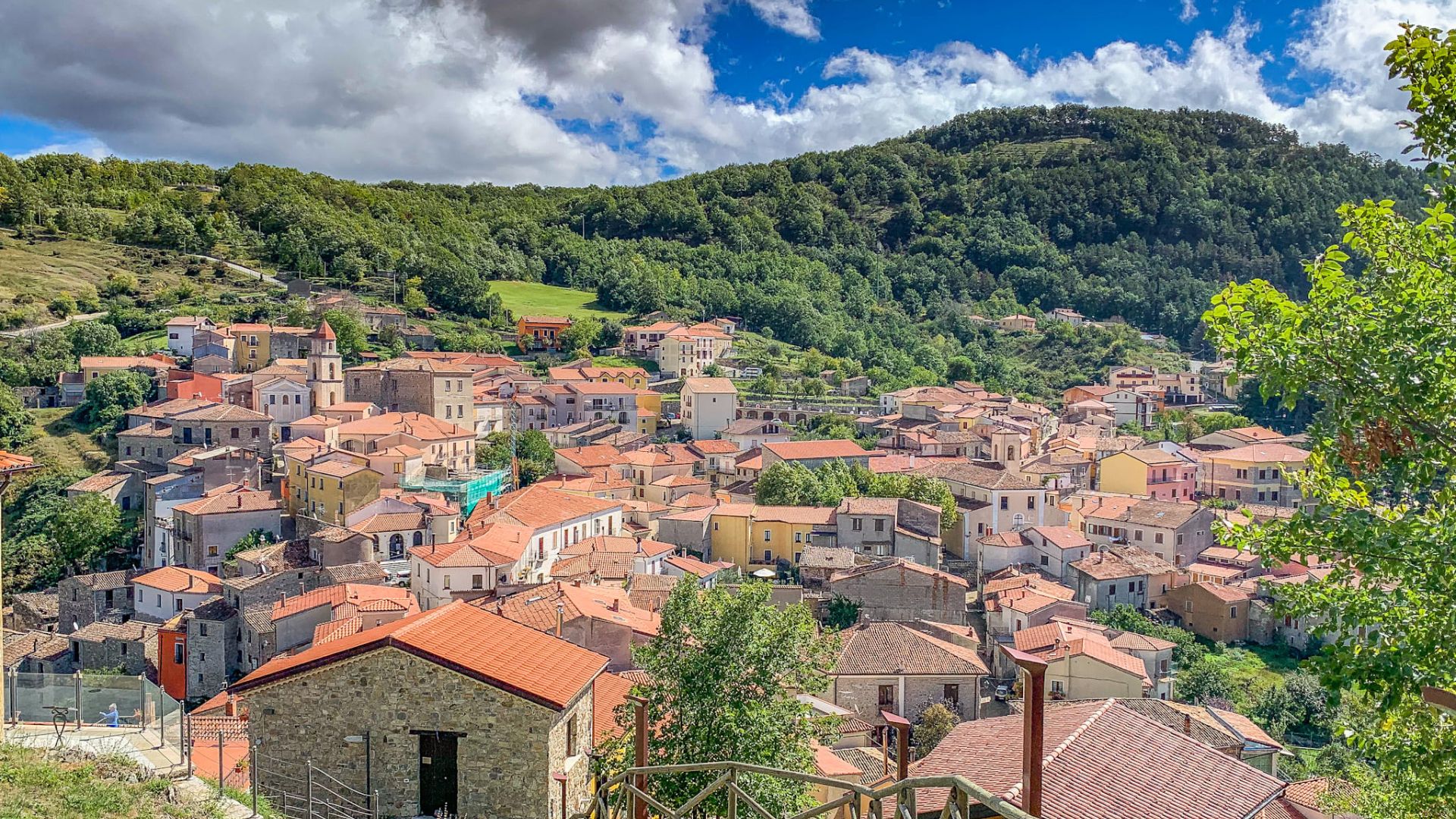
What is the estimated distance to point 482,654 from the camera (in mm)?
10719

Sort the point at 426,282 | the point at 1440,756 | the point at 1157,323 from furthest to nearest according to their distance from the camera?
1. the point at 1157,323
2. the point at 426,282
3. the point at 1440,756

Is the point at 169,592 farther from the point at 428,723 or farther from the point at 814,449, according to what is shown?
the point at 814,449

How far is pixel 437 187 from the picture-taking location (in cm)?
11812

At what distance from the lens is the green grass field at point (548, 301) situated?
78.6 m

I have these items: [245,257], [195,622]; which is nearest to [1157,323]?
[245,257]

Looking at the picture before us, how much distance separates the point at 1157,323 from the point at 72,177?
317 feet

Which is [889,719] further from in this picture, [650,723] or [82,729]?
[82,729]

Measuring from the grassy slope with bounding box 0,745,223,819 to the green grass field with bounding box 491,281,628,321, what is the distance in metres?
68.2

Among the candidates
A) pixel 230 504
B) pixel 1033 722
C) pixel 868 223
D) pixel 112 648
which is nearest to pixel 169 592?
pixel 112 648

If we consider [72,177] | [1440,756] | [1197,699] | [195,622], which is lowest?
[1197,699]

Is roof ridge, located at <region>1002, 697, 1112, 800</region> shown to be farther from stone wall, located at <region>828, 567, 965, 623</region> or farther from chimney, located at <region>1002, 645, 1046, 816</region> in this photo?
stone wall, located at <region>828, 567, 965, 623</region>

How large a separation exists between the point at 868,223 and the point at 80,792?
12182cm

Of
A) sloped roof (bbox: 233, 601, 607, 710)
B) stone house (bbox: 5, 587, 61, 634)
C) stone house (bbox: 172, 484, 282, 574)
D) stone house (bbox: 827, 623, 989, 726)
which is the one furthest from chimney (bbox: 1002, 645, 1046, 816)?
stone house (bbox: 5, 587, 61, 634)

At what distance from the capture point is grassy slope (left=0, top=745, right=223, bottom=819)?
7.92 metres
